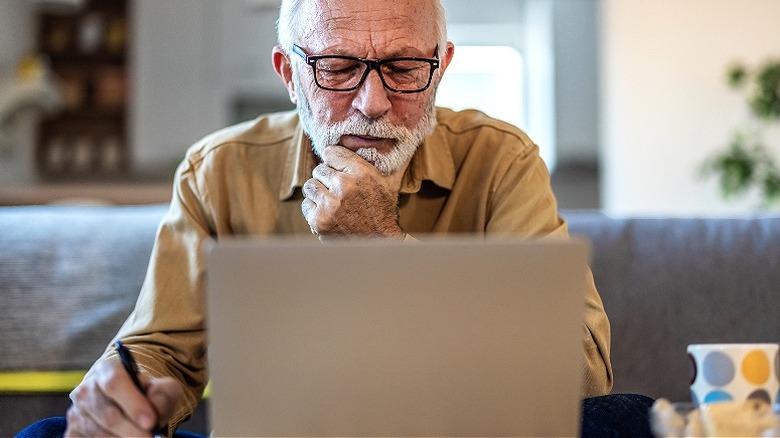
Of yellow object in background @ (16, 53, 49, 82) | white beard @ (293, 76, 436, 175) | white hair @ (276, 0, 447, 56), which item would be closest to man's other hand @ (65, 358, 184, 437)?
white beard @ (293, 76, 436, 175)

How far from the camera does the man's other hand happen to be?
0.88 metres

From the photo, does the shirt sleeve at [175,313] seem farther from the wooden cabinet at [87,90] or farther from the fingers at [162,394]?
the wooden cabinet at [87,90]

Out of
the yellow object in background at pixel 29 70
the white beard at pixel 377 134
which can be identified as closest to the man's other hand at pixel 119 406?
the white beard at pixel 377 134

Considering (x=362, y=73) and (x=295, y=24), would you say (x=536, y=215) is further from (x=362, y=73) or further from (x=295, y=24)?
(x=295, y=24)

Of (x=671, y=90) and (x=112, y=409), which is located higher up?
(x=112, y=409)

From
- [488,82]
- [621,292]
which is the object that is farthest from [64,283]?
[488,82]

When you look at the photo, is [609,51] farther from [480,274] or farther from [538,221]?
[480,274]

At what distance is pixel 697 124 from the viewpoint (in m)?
4.82

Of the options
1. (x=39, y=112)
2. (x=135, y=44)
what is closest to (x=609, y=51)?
(x=135, y=44)

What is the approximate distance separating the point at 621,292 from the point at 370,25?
75 centimetres

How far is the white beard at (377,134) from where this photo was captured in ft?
4.16

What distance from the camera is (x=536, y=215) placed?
1.31 metres

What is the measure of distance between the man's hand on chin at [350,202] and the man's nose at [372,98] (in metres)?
0.07

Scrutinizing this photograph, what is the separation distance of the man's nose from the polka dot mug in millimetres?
599
